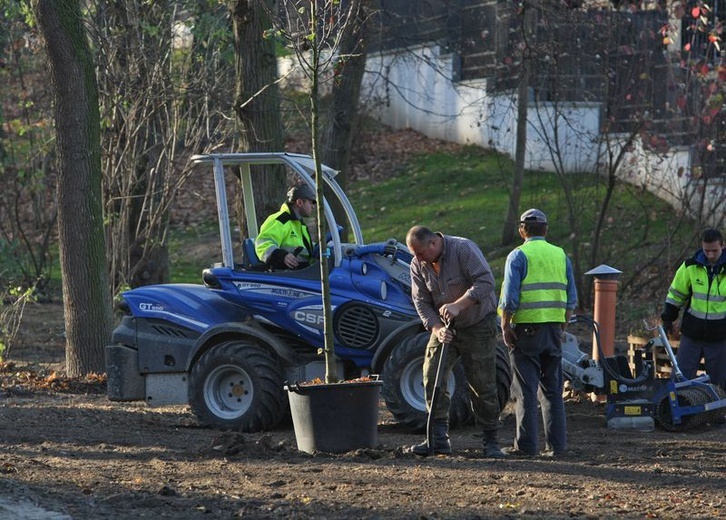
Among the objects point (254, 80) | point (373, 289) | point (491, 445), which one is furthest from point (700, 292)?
point (254, 80)

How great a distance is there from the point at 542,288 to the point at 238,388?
10.3ft

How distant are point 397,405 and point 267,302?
4.93 feet

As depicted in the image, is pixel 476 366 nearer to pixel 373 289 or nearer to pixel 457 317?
pixel 457 317

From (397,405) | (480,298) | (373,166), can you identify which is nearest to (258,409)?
(397,405)

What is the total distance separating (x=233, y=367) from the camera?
11.3 meters

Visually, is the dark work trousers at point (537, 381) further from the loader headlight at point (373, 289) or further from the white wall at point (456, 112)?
the white wall at point (456, 112)

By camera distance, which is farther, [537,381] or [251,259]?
[251,259]

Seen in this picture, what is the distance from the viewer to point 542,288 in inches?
380

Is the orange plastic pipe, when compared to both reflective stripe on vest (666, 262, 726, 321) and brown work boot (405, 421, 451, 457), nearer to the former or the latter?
reflective stripe on vest (666, 262, 726, 321)

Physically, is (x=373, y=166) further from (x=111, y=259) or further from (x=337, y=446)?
(x=337, y=446)

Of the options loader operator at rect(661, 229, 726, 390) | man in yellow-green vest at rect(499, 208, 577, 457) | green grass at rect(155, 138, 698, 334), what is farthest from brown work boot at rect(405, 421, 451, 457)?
green grass at rect(155, 138, 698, 334)

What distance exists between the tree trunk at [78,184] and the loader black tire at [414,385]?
4.74 m

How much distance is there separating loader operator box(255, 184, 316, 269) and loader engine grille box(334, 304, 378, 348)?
640 millimetres

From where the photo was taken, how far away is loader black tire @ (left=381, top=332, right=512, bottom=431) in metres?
10.8
